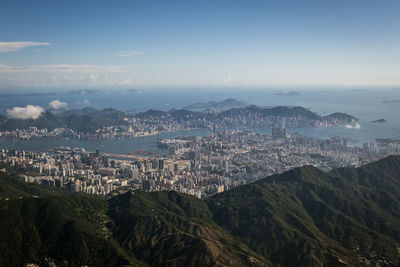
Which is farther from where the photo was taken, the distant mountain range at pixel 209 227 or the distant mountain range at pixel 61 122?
the distant mountain range at pixel 61 122

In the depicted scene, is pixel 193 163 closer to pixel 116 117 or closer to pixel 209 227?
pixel 209 227

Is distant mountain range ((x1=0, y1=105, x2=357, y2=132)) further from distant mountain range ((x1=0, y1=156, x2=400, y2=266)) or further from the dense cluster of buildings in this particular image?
distant mountain range ((x1=0, y1=156, x2=400, y2=266))

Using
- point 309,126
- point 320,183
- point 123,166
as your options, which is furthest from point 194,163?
point 309,126

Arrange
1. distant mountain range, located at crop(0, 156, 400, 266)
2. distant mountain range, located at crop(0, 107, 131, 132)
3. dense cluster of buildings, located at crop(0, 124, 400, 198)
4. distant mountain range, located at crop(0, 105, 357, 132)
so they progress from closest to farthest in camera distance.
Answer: distant mountain range, located at crop(0, 156, 400, 266)
dense cluster of buildings, located at crop(0, 124, 400, 198)
distant mountain range, located at crop(0, 107, 131, 132)
distant mountain range, located at crop(0, 105, 357, 132)

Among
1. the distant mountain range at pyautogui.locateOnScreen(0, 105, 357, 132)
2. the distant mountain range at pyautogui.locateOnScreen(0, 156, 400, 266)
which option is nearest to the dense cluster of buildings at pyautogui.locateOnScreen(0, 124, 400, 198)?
the distant mountain range at pyautogui.locateOnScreen(0, 156, 400, 266)

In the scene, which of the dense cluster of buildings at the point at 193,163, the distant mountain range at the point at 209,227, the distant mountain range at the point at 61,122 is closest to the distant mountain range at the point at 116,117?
the distant mountain range at the point at 61,122

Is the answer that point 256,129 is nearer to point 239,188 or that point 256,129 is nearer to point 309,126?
point 309,126

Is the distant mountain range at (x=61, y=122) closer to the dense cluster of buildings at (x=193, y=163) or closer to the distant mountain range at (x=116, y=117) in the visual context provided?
the distant mountain range at (x=116, y=117)

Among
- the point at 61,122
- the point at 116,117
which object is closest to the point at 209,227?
the point at 61,122
